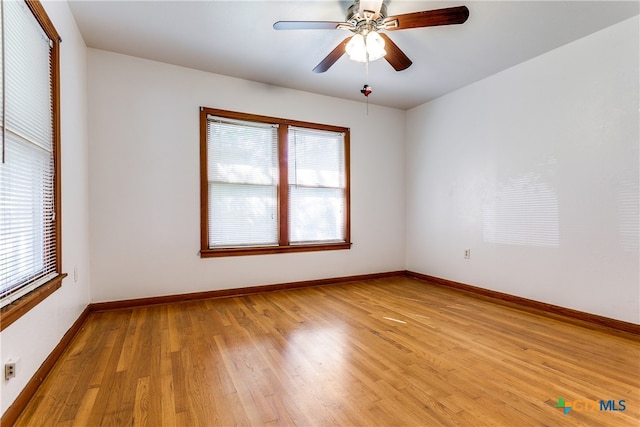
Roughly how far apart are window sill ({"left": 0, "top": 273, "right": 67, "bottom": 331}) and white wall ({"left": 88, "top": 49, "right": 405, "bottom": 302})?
120 centimetres

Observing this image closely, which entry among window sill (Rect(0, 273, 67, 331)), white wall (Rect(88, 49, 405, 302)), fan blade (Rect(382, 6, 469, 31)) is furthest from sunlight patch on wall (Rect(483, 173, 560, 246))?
window sill (Rect(0, 273, 67, 331))

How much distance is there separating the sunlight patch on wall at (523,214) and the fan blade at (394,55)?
1.83 m

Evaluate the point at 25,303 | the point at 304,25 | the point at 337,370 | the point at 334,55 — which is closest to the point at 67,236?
the point at 25,303

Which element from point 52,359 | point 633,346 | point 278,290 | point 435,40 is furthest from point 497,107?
point 52,359

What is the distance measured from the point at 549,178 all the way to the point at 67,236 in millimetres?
4313

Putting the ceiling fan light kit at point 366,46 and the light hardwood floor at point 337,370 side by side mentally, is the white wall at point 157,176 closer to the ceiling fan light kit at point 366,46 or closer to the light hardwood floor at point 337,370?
the light hardwood floor at point 337,370

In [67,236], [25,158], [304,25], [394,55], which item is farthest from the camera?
[394,55]

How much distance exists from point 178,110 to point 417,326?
331 centimetres

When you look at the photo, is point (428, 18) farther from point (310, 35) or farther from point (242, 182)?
point (242, 182)

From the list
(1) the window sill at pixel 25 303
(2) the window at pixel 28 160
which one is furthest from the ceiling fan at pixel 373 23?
(1) the window sill at pixel 25 303

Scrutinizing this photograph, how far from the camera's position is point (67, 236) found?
2.30 metres

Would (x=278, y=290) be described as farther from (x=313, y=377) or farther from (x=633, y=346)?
(x=633, y=346)

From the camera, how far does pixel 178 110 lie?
338cm

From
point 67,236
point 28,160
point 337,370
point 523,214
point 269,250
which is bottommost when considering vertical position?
point 337,370
